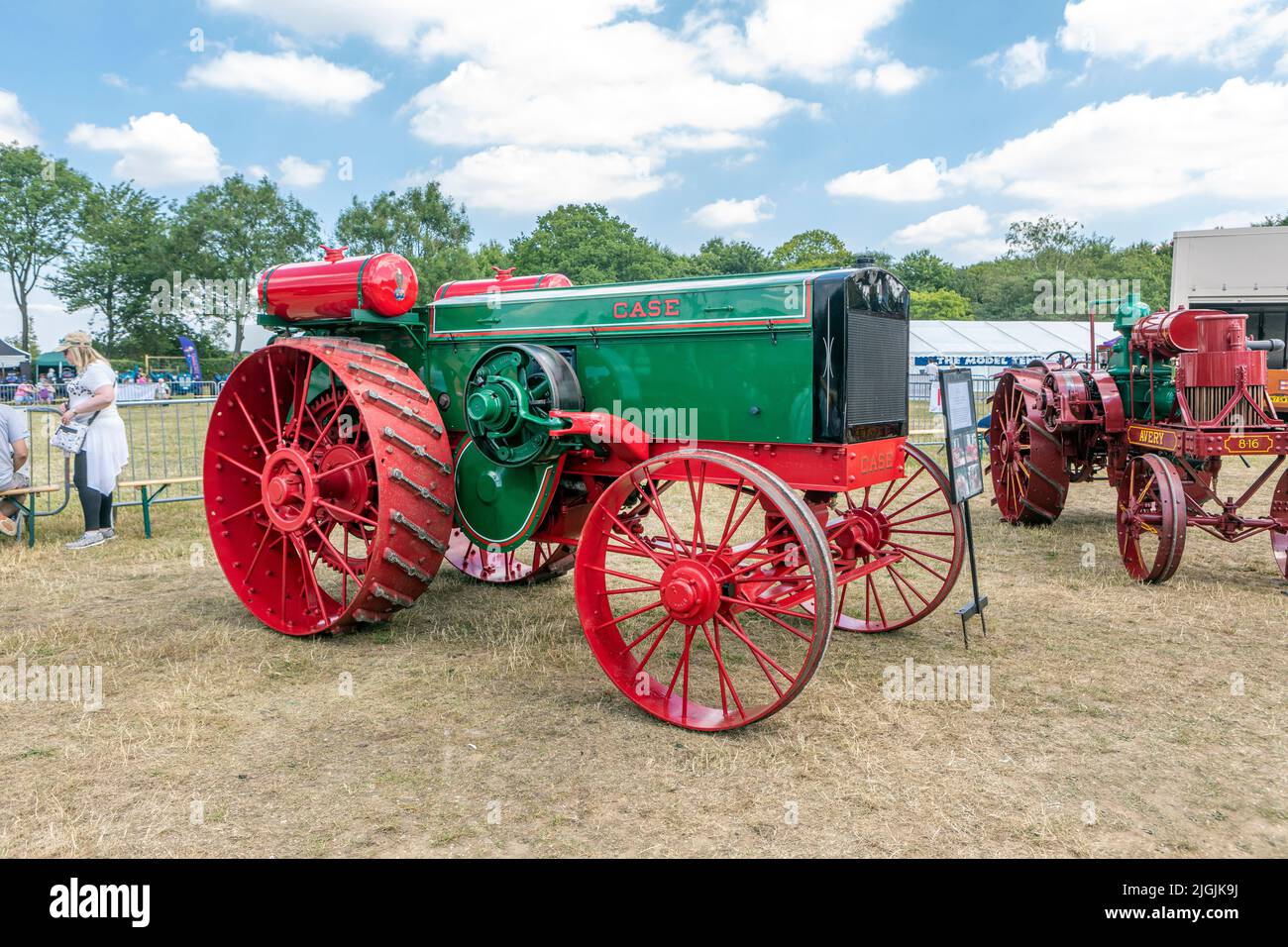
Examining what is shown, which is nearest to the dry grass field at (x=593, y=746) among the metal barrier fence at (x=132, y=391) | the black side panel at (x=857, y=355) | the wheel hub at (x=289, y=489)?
the wheel hub at (x=289, y=489)

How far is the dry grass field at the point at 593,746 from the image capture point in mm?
3000

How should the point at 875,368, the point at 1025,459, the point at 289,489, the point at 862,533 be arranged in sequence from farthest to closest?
the point at 1025,459 → the point at 862,533 → the point at 289,489 → the point at 875,368

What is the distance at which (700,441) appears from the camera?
4.40 meters

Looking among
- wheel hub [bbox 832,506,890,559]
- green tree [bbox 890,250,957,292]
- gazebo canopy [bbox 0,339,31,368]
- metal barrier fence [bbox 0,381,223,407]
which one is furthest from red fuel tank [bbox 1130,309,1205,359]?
green tree [bbox 890,250,957,292]


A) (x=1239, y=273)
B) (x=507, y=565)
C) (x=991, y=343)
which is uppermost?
(x=991, y=343)

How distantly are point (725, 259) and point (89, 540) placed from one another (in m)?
49.2

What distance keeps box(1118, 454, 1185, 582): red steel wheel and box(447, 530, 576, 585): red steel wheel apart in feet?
13.3

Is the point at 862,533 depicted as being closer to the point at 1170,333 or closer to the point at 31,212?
the point at 1170,333

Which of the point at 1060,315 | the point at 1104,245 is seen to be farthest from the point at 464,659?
the point at 1104,245

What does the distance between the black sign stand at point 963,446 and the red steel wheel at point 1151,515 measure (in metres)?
1.83

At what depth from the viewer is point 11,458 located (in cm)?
760

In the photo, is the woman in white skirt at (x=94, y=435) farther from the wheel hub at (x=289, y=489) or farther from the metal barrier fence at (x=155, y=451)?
the wheel hub at (x=289, y=489)

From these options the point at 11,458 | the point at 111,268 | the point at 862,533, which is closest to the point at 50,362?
the point at 111,268

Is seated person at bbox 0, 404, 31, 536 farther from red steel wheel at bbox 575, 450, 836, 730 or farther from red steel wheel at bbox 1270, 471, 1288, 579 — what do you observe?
red steel wheel at bbox 1270, 471, 1288, 579
